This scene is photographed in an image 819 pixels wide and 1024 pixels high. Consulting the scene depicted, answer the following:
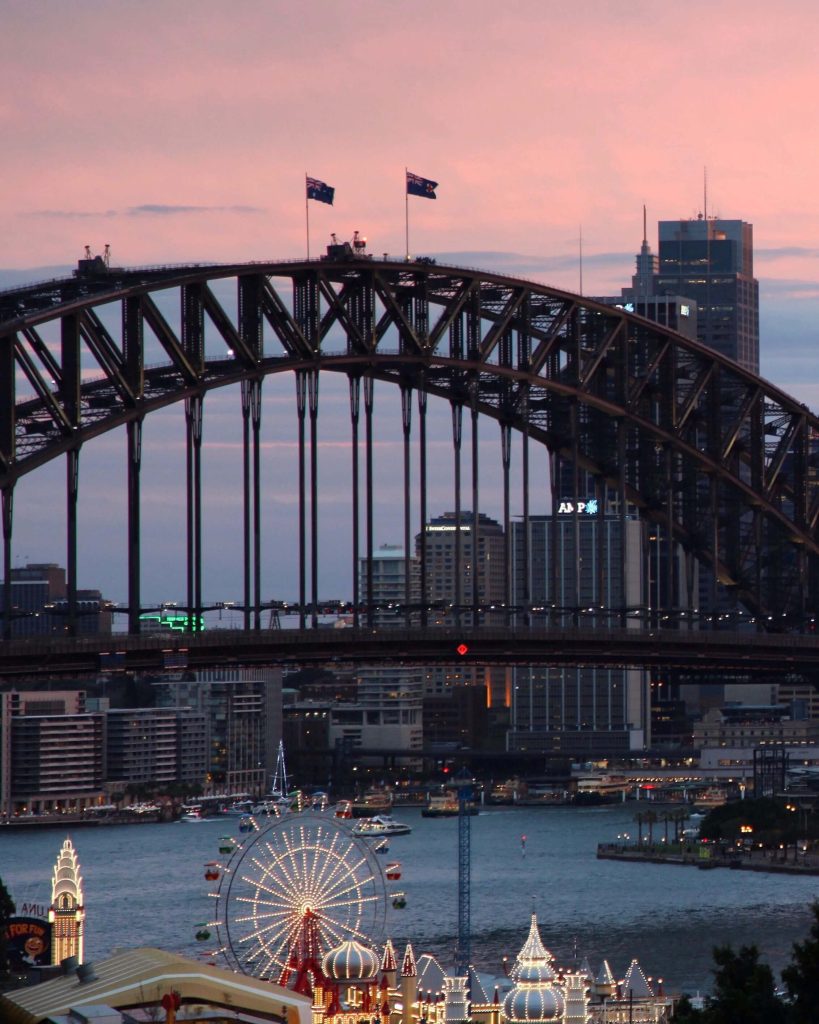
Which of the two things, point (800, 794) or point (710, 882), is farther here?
point (800, 794)

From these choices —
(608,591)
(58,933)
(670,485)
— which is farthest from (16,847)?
(58,933)

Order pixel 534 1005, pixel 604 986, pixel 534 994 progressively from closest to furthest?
pixel 534 1005 < pixel 534 994 < pixel 604 986

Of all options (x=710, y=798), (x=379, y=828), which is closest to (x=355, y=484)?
(x=379, y=828)

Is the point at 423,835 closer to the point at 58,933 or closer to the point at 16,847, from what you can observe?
the point at 16,847

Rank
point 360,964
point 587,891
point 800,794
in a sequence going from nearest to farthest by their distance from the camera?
point 360,964 → point 587,891 → point 800,794

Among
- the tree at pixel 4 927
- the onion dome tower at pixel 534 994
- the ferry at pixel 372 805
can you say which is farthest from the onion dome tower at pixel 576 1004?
the ferry at pixel 372 805

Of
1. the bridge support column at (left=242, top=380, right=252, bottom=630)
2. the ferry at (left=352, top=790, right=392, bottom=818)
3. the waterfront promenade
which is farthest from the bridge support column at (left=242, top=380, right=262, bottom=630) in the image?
the ferry at (left=352, top=790, right=392, bottom=818)

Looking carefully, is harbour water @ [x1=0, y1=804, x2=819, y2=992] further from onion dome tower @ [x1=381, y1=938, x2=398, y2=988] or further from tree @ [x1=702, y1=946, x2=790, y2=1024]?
tree @ [x1=702, y1=946, x2=790, y2=1024]

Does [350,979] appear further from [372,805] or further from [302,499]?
[372,805]
